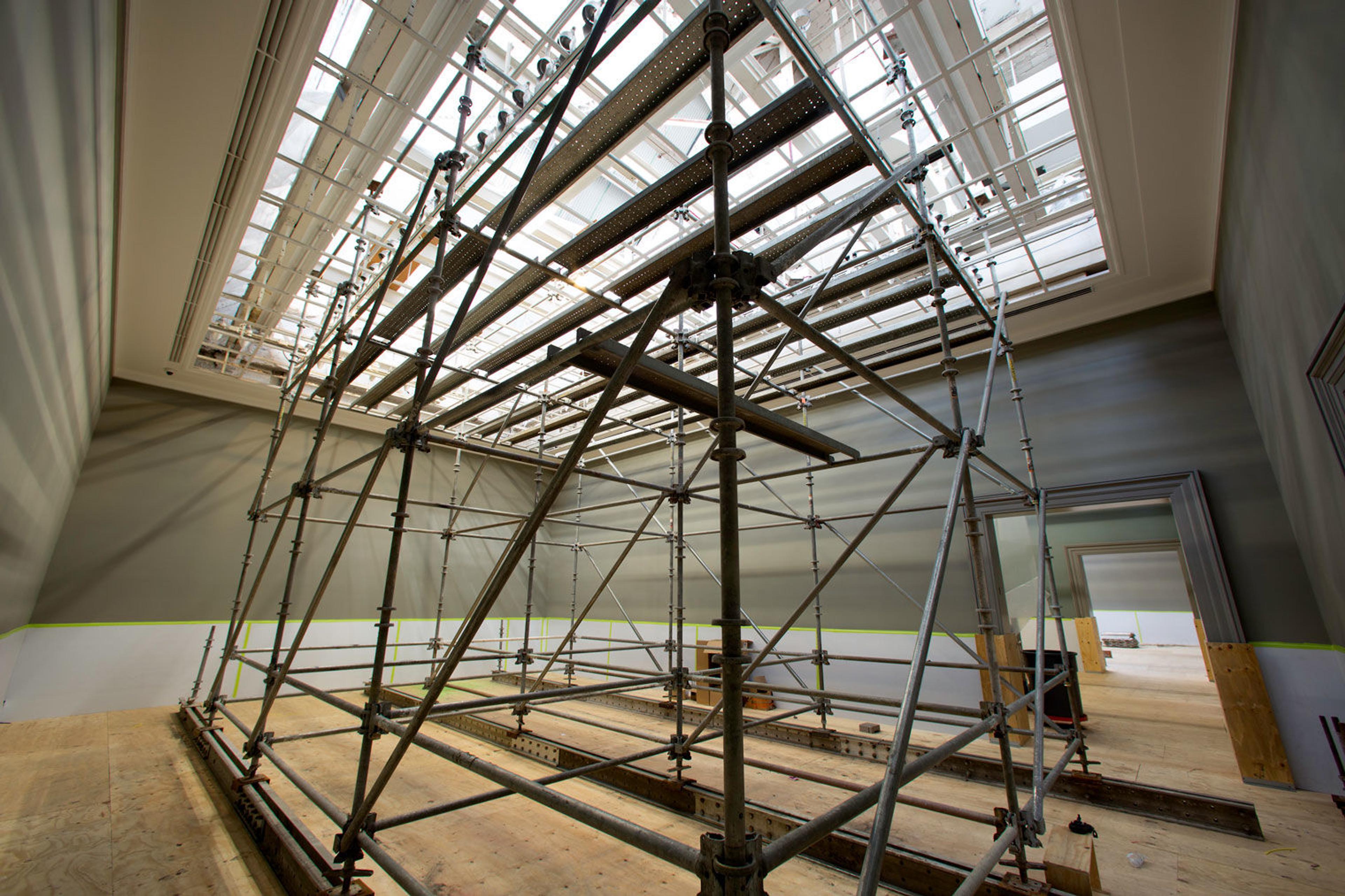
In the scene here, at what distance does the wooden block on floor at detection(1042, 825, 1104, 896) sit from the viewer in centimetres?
197

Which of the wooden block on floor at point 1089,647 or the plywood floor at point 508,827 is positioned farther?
the wooden block on floor at point 1089,647

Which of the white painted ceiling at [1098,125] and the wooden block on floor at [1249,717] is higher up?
the white painted ceiling at [1098,125]

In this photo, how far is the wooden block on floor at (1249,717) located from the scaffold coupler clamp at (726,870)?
471 cm

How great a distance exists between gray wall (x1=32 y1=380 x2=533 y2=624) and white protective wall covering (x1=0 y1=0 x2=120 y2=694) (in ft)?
3.70

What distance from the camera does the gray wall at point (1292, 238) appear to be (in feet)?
6.46

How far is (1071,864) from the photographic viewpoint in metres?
2.03

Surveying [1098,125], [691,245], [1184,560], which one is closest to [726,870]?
[691,245]

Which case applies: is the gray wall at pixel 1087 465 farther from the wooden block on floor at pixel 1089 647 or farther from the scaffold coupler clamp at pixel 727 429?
the wooden block on floor at pixel 1089 647

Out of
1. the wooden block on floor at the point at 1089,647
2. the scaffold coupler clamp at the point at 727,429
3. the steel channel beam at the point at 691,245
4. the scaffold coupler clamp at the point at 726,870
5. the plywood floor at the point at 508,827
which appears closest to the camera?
the scaffold coupler clamp at the point at 726,870

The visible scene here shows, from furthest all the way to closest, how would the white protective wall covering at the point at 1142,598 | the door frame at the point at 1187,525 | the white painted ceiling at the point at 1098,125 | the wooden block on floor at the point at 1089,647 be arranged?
1. the white protective wall covering at the point at 1142,598
2. the wooden block on floor at the point at 1089,647
3. the door frame at the point at 1187,525
4. the white painted ceiling at the point at 1098,125

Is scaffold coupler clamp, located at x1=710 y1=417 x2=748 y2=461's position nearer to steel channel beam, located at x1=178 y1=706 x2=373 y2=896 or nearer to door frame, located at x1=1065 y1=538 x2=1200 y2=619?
steel channel beam, located at x1=178 y1=706 x2=373 y2=896

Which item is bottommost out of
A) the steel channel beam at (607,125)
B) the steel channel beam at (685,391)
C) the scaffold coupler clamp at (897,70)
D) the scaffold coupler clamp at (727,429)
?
the scaffold coupler clamp at (727,429)

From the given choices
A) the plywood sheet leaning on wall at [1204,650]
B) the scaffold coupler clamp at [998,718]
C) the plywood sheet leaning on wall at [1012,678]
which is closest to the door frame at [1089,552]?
the plywood sheet leaning on wall at [1204,650]

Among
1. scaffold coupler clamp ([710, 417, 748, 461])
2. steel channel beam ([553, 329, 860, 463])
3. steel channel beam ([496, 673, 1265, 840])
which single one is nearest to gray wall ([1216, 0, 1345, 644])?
steel channel beam ([496, 673, 1265, 840])
